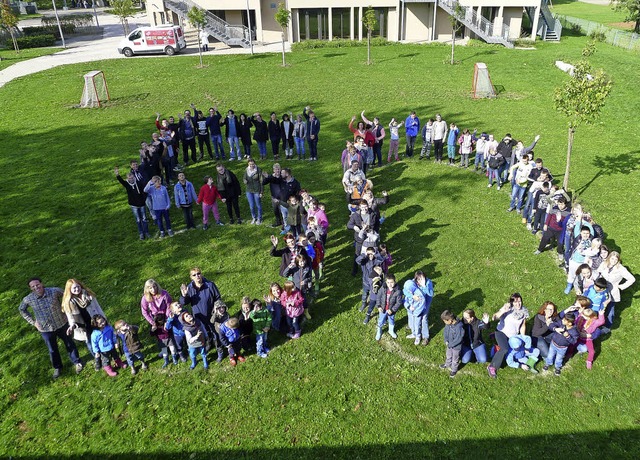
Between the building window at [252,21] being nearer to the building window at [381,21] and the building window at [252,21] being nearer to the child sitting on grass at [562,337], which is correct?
the building window at [381,21]

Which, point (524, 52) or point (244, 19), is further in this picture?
point (244, 19)

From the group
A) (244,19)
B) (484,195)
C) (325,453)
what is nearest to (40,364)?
(325,453)

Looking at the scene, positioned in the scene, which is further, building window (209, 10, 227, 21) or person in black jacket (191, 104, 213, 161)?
building window (209, 10, 227, 21)

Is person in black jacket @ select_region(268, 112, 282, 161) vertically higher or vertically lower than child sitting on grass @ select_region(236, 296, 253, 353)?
higher

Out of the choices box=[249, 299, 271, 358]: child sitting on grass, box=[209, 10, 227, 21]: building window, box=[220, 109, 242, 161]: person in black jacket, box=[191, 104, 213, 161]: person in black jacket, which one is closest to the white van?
box=[209, 10, 227, 21]: building window

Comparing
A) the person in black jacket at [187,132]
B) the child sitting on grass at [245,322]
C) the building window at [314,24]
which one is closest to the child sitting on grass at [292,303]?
the child sitting on grass at [245,322]

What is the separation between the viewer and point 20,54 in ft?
125

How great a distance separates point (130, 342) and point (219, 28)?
115ft

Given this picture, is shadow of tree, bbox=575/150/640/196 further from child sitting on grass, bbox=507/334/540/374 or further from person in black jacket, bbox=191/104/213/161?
person in black jacket, bbox=191/104/213/161

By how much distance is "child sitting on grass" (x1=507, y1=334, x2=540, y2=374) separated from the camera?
7.97m

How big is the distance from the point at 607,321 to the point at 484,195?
6199 millimetres

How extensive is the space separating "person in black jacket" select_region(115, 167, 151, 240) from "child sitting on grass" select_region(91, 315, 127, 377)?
451 cm

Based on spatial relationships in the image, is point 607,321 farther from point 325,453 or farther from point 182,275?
point 182,275

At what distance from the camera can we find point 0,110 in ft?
79.1
